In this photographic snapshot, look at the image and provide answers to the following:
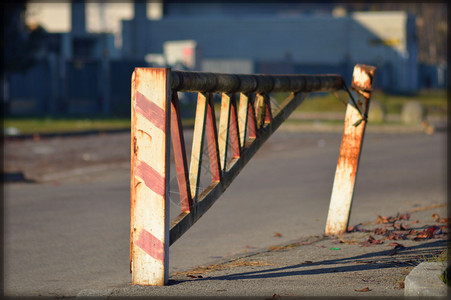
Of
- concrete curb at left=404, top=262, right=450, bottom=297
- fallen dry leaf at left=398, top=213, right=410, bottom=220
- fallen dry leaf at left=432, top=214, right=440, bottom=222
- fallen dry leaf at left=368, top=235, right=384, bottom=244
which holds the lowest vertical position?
fallen dry leaf at left=398, top=213, right=410, bottom=220

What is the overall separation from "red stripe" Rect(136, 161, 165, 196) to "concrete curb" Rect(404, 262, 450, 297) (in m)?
1.63

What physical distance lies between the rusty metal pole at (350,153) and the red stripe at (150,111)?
9.55 feet

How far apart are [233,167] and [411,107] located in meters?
23.2

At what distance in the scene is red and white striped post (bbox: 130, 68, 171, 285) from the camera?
195 inches

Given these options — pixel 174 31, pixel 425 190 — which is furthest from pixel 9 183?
pixel 174 31

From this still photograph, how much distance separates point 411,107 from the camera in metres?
28.2

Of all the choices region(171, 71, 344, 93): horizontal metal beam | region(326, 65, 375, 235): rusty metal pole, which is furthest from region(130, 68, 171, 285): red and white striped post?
region(326, 65, 375, 235): rusty metal pole

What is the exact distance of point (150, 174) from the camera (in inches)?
197

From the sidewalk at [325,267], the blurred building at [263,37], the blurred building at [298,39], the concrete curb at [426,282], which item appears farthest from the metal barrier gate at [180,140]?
the blurred building at [298,39]

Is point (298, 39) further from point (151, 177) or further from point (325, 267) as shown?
point (151, 177)

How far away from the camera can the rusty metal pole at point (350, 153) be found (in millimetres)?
7379

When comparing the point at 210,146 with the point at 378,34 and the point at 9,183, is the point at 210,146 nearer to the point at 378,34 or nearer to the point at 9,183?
the point at 9,183

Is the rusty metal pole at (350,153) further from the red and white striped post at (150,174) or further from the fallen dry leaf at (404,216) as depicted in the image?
the red and white striped post at (150,174)

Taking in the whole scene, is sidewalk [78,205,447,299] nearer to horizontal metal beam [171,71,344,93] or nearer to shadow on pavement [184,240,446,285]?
shadow on pavement [184,240,446,285]
